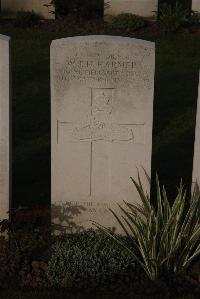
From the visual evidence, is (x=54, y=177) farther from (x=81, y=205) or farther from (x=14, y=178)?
(x=14, y=178)

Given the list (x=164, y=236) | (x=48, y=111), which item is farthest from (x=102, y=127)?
(x=48, y=111)

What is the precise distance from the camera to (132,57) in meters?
6.55

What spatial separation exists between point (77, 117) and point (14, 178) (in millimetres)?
2437

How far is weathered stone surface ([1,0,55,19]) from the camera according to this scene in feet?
56.0

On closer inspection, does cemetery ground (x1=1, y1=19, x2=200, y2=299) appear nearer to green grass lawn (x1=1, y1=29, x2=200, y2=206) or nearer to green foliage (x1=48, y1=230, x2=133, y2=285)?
green grass lawn (x1=1, y1=29, x2=200, y2=206)

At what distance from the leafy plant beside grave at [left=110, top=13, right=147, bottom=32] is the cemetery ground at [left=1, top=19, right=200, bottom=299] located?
29cm

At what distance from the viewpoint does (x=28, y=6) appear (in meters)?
17.3

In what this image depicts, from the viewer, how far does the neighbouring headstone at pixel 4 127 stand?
6.59m

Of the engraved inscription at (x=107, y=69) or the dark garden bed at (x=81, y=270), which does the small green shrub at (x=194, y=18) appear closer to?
the engraved inscription at (x=107, y=69)

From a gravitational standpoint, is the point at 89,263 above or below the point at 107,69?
below

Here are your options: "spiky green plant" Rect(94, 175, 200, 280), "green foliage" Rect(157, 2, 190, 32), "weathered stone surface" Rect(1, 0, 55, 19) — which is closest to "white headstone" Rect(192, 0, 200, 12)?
"green foliage" Rect(157, 2, 190, 32)

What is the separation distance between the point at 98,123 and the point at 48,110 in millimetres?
4811

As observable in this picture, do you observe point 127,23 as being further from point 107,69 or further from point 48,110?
point 107,69

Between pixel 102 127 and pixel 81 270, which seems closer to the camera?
pixel 81 270
